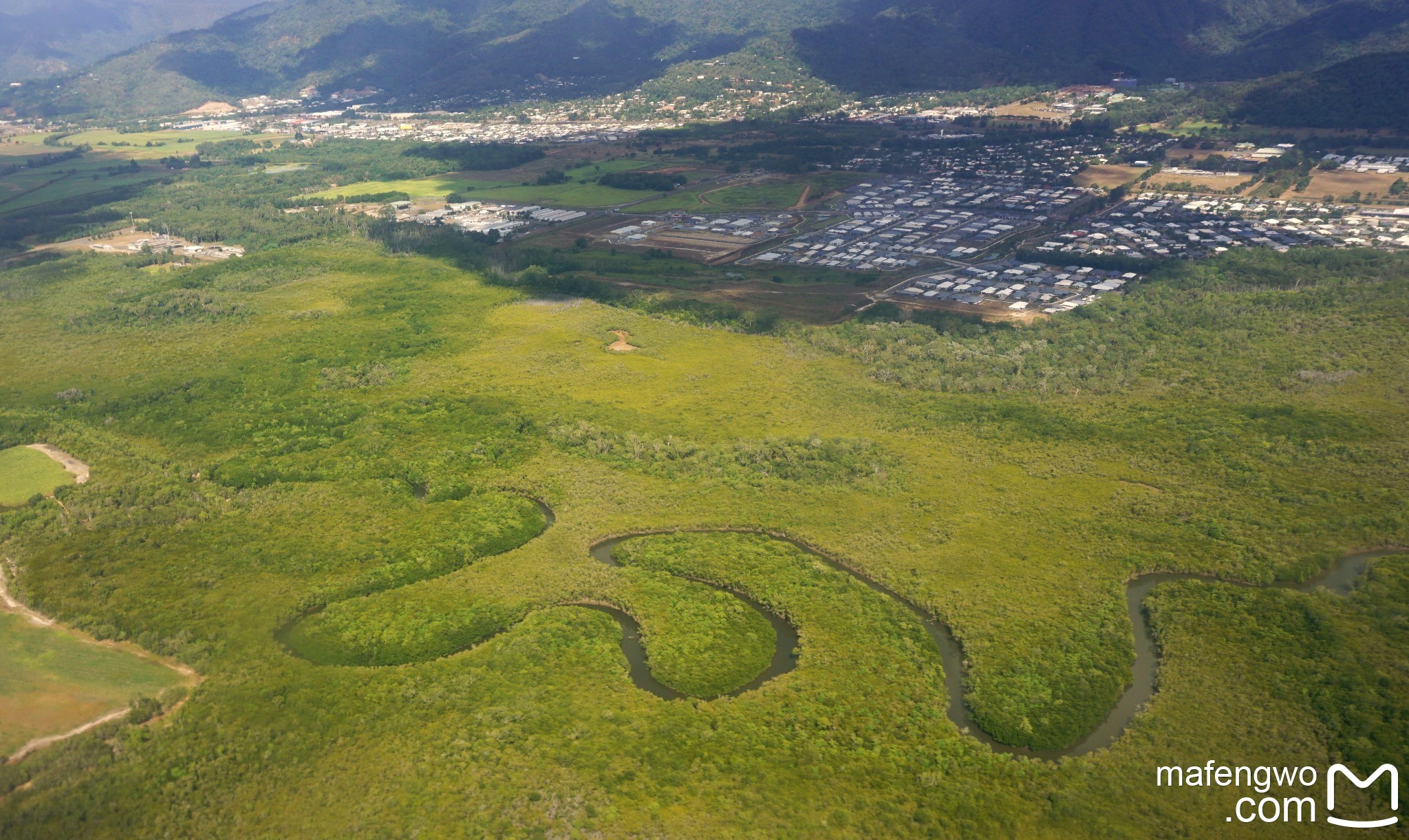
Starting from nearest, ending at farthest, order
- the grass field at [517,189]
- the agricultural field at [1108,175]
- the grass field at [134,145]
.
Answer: the agricultural field at [1108,175] → the grass field at [517,189] → the grass field at [134,145]

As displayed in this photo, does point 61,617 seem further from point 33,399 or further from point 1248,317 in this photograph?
point 1248,317

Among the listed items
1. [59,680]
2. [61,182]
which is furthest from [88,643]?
[61,182]

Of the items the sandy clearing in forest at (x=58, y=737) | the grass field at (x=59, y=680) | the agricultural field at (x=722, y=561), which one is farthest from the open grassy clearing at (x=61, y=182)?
the sandy clearing in forest at (x=58, y=737)

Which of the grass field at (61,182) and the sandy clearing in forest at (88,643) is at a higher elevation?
the grass field at (61,182)

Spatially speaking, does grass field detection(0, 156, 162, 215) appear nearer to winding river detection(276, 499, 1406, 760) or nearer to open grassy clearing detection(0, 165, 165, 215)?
open grassy clearing detection(0, 165, 165, 215)

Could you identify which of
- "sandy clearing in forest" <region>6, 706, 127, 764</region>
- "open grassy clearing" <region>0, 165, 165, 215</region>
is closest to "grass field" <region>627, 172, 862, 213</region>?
"open grassy clearing" <region>0, 165, 165, 215</region>

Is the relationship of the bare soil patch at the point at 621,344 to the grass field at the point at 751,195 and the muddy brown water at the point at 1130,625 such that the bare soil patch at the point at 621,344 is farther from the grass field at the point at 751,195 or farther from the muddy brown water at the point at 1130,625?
the grass field at the point at 751,195

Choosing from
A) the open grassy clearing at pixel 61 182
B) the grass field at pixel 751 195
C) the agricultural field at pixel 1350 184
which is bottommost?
the agricultural field at pixel 1350 184

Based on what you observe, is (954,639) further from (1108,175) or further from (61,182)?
(61,182)

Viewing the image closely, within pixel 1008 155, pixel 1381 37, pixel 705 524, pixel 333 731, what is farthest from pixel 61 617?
pixel 1381 37
